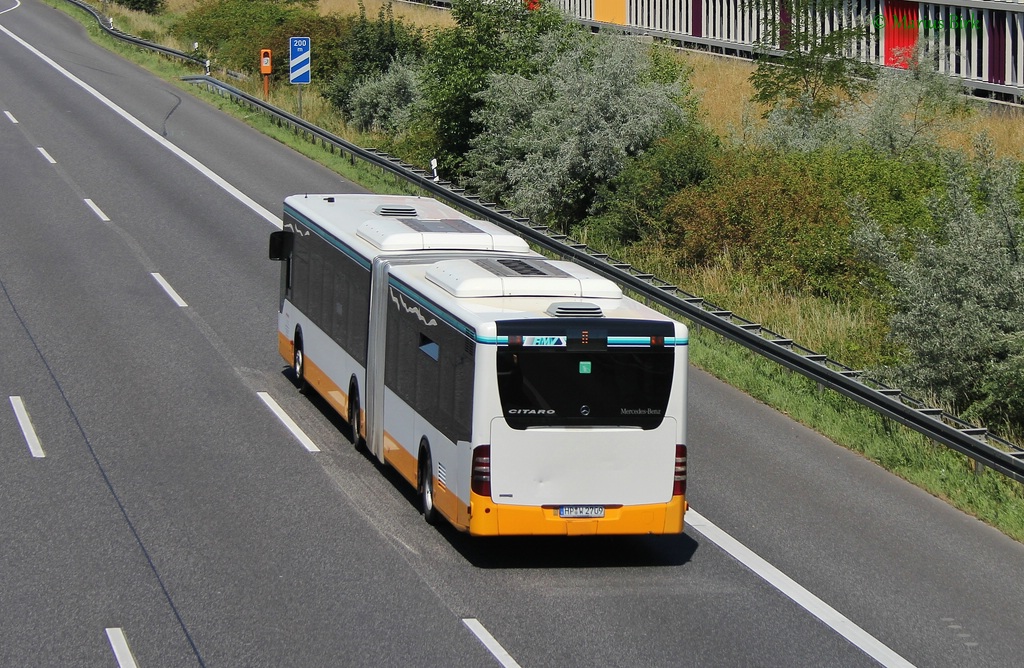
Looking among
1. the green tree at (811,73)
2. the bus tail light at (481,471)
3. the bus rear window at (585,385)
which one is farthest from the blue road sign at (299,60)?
the bus tail light at (481,471)

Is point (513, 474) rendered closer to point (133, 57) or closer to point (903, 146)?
point (903, 146)

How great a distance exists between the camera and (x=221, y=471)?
1513 centimetres

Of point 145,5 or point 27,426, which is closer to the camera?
point 27,426

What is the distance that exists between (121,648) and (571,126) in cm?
2134

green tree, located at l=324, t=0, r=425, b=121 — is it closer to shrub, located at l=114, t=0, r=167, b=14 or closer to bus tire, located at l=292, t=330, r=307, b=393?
bus tire, located at l=292, t=330, r=307, b=393

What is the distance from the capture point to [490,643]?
35.1 feet

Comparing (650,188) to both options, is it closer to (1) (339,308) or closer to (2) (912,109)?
(2) (912,109)

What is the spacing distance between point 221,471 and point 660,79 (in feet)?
72.9

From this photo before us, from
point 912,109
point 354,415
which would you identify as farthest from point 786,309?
point 912,109

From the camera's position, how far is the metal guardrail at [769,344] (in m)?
15.4

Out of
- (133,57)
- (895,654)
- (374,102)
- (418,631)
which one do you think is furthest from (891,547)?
(133,57)

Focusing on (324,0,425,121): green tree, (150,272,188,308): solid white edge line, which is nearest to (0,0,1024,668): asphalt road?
(150,272,188,308): solid white edge line

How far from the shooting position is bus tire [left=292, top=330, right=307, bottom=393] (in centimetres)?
1878

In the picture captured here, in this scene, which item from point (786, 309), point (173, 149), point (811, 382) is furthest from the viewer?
point (173, 149)
